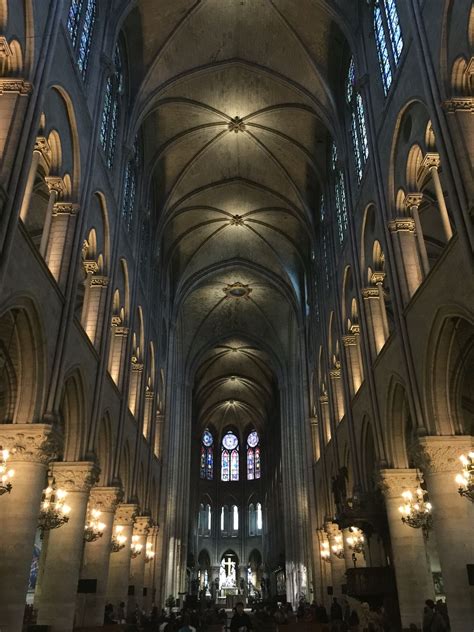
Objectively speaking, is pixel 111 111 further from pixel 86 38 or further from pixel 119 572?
pixel 119 572

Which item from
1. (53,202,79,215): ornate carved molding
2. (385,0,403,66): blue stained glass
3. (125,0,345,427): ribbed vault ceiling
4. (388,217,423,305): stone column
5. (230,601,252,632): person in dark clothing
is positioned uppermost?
(125,0,345,427): ribbed vault ceiling

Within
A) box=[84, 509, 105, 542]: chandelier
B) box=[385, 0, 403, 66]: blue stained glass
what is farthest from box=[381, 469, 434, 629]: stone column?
box=[385, 0, 403, 66]: blue stained glass

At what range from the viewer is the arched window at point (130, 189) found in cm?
2261

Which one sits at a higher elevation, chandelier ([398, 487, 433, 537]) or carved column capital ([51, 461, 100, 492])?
carved column capital ([51, 461, 100, 492])

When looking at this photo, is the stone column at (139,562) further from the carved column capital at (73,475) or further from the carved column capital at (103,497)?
the carved column capital at (73,475)

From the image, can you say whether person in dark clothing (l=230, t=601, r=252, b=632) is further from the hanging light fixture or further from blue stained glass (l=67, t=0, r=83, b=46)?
the hanging light fixture

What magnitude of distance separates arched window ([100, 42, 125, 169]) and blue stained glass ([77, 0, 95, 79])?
1.68m

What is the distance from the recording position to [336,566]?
82.4 ft

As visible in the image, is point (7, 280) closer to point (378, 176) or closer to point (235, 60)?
point (378, 176)

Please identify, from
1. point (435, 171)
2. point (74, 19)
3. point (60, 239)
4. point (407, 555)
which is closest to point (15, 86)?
point (60, 239)

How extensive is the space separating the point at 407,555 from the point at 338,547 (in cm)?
1021

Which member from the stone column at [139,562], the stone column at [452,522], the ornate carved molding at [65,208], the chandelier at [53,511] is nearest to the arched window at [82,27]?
the ornate carved molding at [65,208]

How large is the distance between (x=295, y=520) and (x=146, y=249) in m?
21.2

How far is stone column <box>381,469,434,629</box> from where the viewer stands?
14562mm
